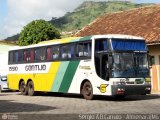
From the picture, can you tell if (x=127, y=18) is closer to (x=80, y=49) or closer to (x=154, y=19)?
(x=154, y=19)

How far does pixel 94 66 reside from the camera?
68.0 feet

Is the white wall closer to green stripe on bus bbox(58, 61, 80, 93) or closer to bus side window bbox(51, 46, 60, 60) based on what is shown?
bus side window bbox(51, 46, 60, 60)

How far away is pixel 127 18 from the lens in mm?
36156

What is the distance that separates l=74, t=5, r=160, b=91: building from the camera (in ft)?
93.5

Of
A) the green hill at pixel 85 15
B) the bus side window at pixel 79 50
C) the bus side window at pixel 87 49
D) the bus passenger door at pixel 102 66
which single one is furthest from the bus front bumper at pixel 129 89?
the green hill at pixel 85 15

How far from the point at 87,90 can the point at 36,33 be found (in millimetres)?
24364

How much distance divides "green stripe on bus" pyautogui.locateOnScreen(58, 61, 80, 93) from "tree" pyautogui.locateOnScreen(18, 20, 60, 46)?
847 inches

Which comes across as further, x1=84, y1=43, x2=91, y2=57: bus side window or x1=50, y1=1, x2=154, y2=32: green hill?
x1=50, y1=1, x2=154, y2=32: green hill

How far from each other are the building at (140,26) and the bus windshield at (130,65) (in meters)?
6.61

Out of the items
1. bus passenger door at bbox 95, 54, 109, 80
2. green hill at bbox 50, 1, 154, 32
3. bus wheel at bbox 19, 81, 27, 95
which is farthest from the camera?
green hill at bbox 50, 1, 154, 32

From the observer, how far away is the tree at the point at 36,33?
147 ft

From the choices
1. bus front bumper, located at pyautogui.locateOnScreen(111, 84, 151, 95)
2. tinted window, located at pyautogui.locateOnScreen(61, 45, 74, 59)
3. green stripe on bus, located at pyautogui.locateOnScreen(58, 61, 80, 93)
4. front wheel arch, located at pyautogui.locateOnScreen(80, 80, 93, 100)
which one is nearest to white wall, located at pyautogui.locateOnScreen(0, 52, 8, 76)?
green stripe on bus, located at pyautogui.locateOnScreen(58, 61, 80, 93)

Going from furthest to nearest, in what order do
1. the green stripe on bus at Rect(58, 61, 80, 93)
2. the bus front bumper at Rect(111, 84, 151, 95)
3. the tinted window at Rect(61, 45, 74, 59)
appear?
1. the tinted window at Rect(61, 45, 74, 59)
2. the green stripe on bus at Rect(58, 61, 80, 93)
3. the bus front bumper at Rect(111, 84, 151, 95)

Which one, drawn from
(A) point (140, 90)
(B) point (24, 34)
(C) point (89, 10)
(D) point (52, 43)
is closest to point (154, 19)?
(D) point (52, 43)
